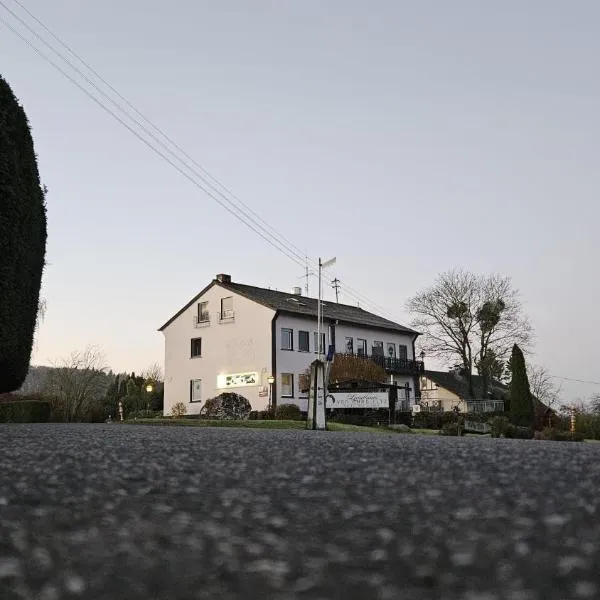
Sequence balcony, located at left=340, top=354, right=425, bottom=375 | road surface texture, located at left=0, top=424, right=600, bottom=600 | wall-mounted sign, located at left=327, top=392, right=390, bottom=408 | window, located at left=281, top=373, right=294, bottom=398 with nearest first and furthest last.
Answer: road surface texture, located at left=0, top=424, right=600, bottom=600
wall-mounted sign, located at left=327, top=392, right=390, bottom=408
window, located at left=281, top=373, right=294, bottom=398
balcony, located at left=340, top=354, right=425, bottom=375

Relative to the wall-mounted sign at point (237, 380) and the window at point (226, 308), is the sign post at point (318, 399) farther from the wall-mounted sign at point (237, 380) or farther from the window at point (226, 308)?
the window at point (226, 308)

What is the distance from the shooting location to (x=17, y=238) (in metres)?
10.8

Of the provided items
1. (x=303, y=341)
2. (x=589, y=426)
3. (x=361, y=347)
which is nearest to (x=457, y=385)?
(x=361, y=347)

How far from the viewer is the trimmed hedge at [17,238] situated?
10.2m

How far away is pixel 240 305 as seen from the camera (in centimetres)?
3944

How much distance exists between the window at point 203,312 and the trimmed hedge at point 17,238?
92.3 feet

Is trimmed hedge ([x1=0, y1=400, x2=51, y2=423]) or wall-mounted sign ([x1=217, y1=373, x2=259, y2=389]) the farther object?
wall-mounted sign ([x1=217, y1=373, x2=259, y2=389])

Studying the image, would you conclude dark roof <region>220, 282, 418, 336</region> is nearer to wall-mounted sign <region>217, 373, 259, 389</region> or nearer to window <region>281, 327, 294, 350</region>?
window <region>281, 327, 294, 350</region>

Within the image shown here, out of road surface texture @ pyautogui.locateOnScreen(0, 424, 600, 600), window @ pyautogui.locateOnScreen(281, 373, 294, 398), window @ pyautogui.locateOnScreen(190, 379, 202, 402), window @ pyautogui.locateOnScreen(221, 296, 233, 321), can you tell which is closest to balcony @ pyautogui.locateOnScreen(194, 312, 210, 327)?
window @ pyautogui.locateOnScreen(221, 296, 233, 321)

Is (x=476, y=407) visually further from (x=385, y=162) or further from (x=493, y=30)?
(x=493, y=30)

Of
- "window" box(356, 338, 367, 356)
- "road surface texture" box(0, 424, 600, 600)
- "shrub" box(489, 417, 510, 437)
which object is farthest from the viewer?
"window" box(356, 338, 367, 356)

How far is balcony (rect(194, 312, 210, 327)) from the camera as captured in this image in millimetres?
41062

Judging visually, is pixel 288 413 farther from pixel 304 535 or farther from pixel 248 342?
pixel 304 535

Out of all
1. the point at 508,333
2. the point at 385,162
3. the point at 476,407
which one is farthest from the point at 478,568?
the point at 508,333
